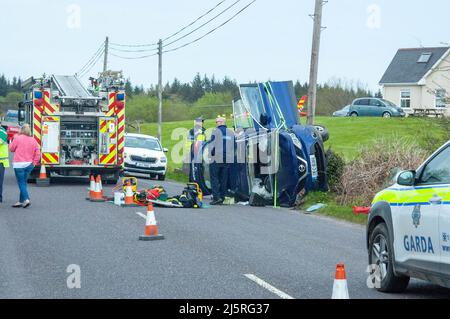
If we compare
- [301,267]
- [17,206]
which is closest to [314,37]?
[17,206]

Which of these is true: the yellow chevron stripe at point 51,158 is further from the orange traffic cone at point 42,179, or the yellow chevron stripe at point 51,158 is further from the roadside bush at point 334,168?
the roadside bush at point 334,168

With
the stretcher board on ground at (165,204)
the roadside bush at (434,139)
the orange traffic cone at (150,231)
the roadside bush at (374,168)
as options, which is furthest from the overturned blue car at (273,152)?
the orange traffic cone at (150,231)

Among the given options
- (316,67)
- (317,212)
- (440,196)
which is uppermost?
(316,67)

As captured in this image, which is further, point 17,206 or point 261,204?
point 261,204

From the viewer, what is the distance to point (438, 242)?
8250 millimetres

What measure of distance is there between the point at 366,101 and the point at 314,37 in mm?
38766

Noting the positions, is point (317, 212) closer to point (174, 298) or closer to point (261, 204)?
point (261, 204)

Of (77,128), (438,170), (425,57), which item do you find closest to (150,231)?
(438,170)

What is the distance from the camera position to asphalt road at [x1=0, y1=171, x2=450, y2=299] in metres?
9.57

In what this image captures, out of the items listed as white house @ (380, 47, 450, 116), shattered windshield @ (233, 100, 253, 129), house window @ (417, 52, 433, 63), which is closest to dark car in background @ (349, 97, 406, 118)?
white house @ (380, 47, 450, 116)

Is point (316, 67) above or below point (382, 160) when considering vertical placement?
above

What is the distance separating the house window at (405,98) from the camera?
229 feet

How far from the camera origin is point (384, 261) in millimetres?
9633

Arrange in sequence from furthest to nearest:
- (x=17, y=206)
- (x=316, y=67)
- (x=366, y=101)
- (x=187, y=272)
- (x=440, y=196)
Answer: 1. (x=366, y=101)
2. (x=316, y=67)
3. (x=17, y=206)
4. (x=187, y=272)
5. (x=440, y=196)
